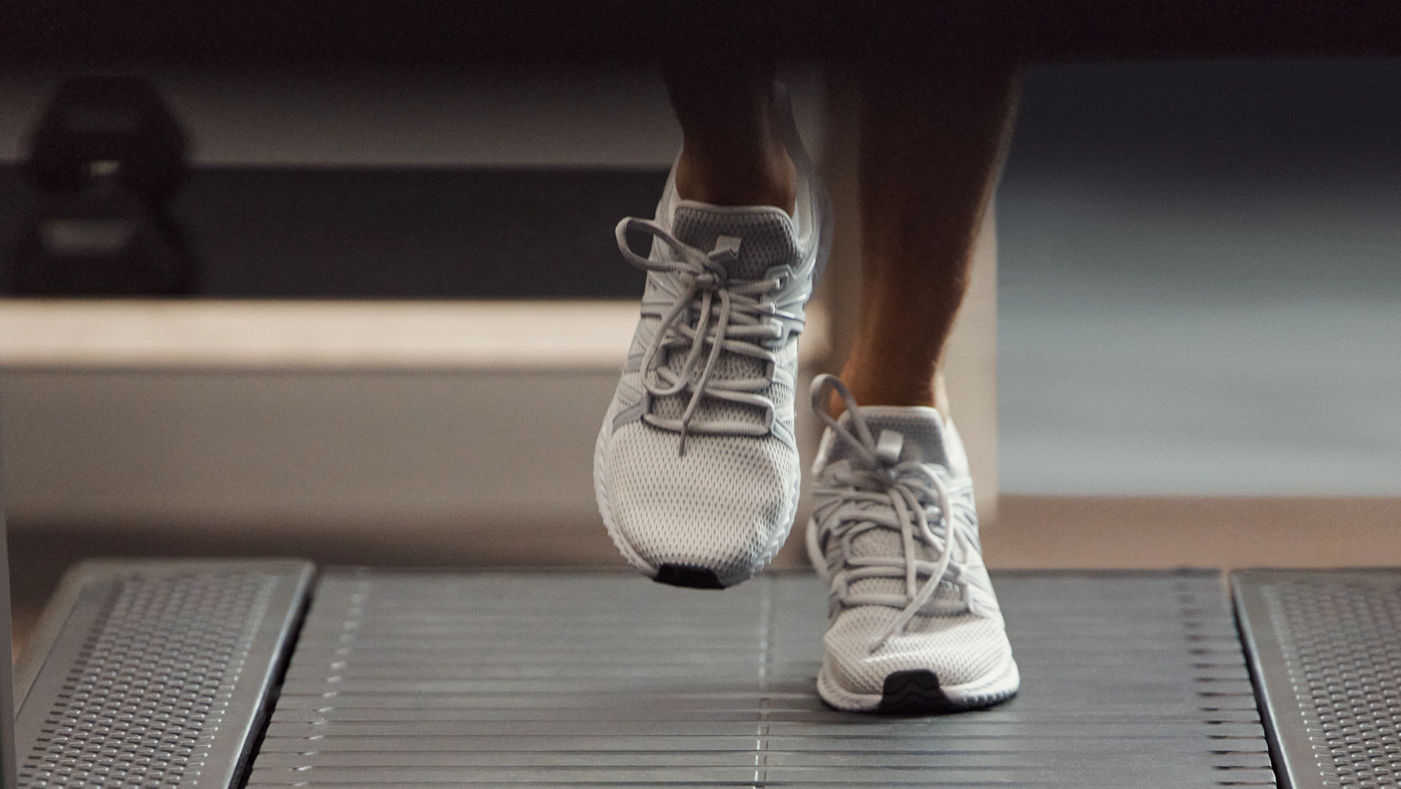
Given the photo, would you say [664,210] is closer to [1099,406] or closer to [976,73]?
[976,73]

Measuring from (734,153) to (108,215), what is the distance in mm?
1021

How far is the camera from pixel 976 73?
0.50 metres

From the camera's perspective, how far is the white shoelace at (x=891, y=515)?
1150 millimetres

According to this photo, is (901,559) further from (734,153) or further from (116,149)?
(116,149)

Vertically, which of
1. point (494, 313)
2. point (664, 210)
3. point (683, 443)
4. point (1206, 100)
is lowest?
point (683, 443)

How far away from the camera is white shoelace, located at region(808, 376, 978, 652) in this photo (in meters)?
1.15

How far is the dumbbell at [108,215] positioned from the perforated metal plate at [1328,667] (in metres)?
1.10

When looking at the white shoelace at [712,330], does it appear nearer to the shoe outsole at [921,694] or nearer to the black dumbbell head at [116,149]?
the shoe outsole at [921,694]

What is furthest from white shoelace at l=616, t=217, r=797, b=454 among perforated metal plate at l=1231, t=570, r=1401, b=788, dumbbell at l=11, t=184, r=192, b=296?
dumbbell at l=11, t=184, r=192, b=296

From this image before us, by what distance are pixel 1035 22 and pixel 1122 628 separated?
3.33 feet

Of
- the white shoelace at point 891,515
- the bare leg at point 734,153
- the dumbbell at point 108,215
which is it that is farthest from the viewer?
the dumbbell at point 108,215

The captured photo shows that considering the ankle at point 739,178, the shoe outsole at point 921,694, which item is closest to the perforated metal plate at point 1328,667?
the shoe outsole at point 921,694

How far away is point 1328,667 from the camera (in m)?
1.26

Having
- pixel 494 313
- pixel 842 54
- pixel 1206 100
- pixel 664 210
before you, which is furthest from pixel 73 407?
pixel 842 54
